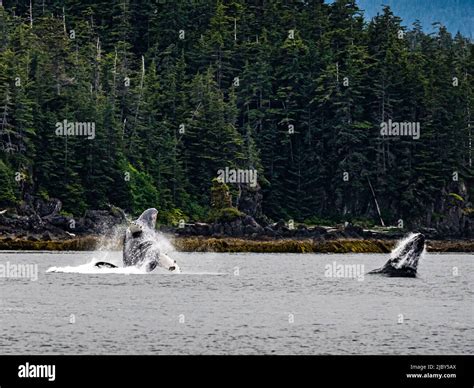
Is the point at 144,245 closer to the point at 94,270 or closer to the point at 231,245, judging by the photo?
the point at 94,270

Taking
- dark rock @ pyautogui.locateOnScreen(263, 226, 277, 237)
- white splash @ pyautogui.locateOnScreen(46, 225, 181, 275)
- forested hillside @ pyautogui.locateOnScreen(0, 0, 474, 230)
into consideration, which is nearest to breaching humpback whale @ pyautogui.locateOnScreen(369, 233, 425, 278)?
white splash @ pyautogui.locateOnScreen(46, 225, 181, 275)

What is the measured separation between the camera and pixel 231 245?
97.2 metres

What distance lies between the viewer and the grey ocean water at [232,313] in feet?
118

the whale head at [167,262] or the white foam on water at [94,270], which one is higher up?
the whale head at [167,262]

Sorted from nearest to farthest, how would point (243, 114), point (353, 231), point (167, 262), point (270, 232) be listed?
point (167, 262)
point (270, 232)
point (353, 231)
point (243, 114)

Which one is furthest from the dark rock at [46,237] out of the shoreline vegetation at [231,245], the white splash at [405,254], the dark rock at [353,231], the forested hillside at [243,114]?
the white splash at [405,254]

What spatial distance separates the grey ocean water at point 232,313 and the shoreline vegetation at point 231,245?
68.0ft

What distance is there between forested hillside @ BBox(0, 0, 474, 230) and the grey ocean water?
4699 centimetres

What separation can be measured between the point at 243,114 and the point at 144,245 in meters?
86.4

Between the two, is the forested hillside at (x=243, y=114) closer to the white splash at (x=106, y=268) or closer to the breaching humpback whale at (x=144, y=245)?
the white splash at (x=106, y=268)

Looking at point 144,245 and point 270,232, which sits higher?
point 144,245

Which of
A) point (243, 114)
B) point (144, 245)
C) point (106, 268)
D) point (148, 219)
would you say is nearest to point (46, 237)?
point (106, 268)

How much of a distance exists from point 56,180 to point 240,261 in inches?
1383

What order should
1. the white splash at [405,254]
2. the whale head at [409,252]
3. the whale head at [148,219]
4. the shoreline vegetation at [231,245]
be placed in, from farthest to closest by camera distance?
the shoreline vegetation at [231,245] < the white splash at [405,254] < the whale head at [409,252] < the whale head at [148,219]
